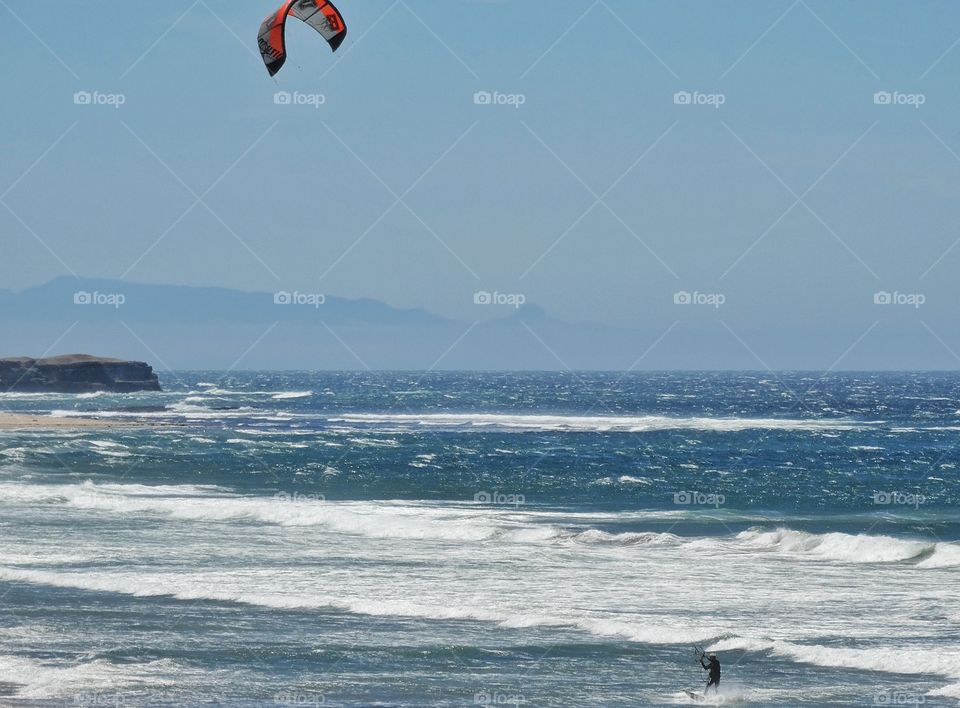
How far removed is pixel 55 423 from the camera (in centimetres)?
7731

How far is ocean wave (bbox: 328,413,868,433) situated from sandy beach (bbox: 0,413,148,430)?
15822 millimetres

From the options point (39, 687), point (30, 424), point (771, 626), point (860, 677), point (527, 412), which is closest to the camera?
point (39, 687)

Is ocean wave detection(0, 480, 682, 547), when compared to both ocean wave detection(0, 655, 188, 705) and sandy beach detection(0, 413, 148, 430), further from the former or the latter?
sandy beach detection(0, 413, 148, 430)

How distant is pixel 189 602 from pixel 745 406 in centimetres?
9767

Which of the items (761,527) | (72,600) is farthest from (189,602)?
(761,527)

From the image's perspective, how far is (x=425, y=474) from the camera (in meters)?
50.2

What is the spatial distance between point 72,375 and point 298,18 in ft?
424

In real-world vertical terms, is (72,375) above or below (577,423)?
above

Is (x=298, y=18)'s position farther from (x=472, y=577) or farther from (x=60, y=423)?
(x=60, y=423)

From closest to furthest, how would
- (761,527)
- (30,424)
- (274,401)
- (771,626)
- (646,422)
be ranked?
(771,626)
(761,527)
(30,424)
(646,422)
(274,401)

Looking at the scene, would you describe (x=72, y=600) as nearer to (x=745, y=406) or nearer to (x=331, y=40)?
(x=331, y=40)

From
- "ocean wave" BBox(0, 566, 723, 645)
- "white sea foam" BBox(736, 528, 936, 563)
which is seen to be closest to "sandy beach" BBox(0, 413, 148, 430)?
"ocean wave" BBox(0, 566, 723, 645)

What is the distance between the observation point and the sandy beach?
241 ft

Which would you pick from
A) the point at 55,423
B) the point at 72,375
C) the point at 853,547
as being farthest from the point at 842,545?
the point at 72,375
